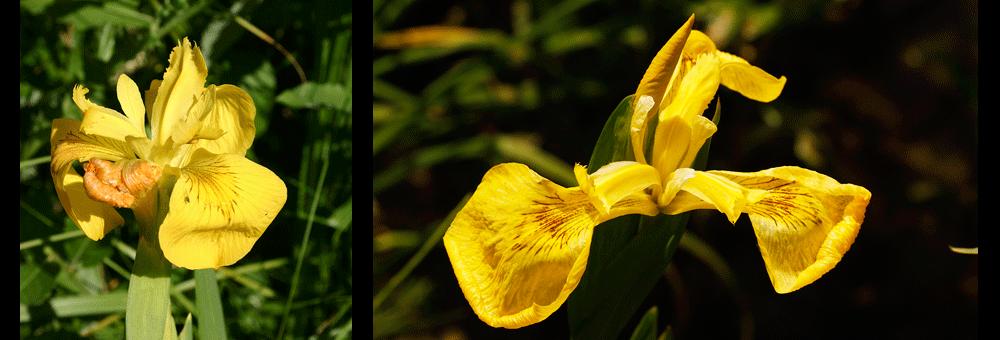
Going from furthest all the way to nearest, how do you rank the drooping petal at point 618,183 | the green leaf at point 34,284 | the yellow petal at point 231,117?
the green leaf at point 34,284 < the yellow petal at point 231,117 < the drooping petal at point 618,183

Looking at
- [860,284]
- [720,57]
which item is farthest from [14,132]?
[860,284]

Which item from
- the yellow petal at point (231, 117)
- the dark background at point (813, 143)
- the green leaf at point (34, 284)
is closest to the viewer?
the yellow petal at point (231, 117)

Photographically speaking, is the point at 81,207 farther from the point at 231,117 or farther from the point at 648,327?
the point at 648,327

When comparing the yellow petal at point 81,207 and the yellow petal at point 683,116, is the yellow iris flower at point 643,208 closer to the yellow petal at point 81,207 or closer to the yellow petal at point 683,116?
the yellow petal at point 683,116

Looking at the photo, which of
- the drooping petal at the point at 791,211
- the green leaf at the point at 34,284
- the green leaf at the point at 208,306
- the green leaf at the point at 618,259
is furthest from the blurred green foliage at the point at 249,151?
the drooping petal at the point at 791,211

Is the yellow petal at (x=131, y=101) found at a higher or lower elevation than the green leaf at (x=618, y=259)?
higher

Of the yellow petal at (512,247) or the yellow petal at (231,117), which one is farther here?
the yellow petal at (231,117)

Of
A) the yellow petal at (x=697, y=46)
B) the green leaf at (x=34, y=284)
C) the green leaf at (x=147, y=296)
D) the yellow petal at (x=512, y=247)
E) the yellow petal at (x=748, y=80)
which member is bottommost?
the green leaf at (x=34, y=284)
